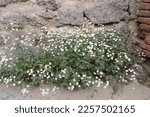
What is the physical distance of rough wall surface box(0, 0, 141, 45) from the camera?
9.24 feet

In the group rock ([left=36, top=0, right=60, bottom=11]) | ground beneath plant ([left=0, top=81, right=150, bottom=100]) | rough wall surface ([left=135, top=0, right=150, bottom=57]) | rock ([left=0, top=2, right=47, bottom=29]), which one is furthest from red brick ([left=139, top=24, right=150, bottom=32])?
rock ([left=0, top=2, right=47, bottom=29])

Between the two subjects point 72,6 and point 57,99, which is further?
point 72,6

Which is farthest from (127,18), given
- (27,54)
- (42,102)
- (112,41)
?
(42,102)

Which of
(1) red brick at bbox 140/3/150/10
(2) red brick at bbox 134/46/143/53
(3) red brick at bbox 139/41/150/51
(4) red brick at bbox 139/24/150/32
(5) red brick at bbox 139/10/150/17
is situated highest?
(1) red brick at bbox 140/3/150/10

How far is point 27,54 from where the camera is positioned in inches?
103

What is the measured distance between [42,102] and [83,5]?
116 centimetres

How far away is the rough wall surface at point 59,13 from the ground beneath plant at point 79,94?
2.06 ft

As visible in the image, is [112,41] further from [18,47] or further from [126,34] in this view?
[18,47]

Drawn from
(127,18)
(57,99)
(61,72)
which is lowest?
(57,99)

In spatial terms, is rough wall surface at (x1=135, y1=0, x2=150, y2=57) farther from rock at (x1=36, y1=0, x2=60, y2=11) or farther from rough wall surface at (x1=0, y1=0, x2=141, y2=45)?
rock at (x1=36, y1=0, x2=60, y2=11)

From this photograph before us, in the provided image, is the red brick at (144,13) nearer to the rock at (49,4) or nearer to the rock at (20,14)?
the rock at (49,4)

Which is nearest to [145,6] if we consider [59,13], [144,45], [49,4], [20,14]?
[144,45]

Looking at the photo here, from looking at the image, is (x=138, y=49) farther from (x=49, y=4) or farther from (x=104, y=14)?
(x=49, y=4)

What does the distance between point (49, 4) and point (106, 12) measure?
1.98 feet
